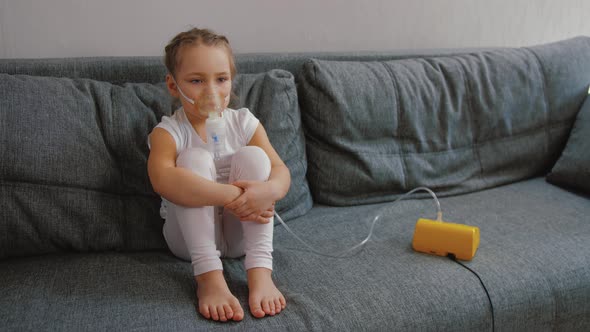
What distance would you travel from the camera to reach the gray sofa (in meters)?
1.25

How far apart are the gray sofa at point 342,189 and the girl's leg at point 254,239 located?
0.15 ft

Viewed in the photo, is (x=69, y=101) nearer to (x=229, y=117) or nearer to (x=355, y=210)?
(x=229, y=117)

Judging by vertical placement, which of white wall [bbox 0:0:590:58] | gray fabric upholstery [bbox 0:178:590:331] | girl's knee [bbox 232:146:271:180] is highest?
white wall [bbox 0:0:590:58]

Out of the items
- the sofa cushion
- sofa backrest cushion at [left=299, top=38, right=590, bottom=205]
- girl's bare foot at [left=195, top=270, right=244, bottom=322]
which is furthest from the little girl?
the sofa cushion

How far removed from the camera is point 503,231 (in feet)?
5.21

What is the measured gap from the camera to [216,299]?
1.19m

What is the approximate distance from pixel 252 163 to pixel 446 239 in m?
0.54

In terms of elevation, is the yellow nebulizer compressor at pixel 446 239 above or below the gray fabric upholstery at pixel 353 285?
above

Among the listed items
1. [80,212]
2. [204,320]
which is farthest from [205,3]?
[204,320]

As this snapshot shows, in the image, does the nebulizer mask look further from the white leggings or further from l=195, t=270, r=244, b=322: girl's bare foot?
l=195, t=270, r=244, b=322: girl's bare foot

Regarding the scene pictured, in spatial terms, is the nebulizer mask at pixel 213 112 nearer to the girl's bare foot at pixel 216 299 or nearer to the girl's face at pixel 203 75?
the girl's face at pixel 203 75

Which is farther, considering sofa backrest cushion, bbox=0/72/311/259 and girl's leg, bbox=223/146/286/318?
sofa backrest cushion, bbox=0/72/311/259

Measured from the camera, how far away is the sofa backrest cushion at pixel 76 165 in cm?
133

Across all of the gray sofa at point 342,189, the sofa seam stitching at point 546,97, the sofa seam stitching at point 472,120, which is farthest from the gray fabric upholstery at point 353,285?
the sofa seam stitching at point 546,97
